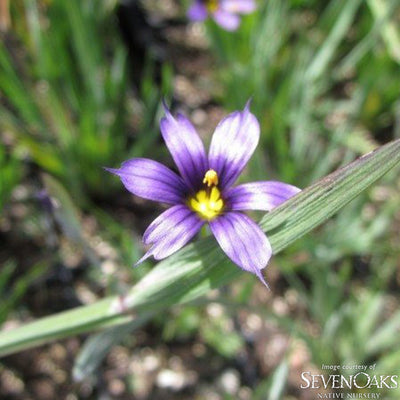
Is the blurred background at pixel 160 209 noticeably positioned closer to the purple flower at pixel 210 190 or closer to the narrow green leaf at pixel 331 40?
the narrow green leaf at pixel 331 40

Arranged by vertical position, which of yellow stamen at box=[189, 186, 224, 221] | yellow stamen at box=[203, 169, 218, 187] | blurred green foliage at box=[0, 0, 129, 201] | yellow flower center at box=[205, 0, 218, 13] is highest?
yellow flower center at box=[205, 0, 218, 13]

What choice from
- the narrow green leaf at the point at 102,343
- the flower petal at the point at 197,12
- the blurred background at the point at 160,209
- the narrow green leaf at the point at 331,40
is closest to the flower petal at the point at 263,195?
the narrow green leaf at the point at 102,343

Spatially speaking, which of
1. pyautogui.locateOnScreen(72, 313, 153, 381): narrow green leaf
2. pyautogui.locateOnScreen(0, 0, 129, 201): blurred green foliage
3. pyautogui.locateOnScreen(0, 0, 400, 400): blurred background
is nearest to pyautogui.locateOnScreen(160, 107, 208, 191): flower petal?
pyautogui.locateOnScreen(72, 313, 153, 381): narrow green leaf

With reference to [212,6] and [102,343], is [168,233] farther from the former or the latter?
[212,6]

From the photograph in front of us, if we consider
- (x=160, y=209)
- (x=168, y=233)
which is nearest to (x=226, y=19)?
(x=160, y=209)

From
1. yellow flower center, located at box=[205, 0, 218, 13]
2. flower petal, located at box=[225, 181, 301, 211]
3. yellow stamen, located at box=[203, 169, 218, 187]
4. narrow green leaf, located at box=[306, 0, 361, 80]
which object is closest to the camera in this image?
flower petal, located at box=[225, 181, 301, 211]

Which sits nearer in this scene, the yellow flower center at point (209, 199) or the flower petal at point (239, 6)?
the yellow flower center at point (209, 199)

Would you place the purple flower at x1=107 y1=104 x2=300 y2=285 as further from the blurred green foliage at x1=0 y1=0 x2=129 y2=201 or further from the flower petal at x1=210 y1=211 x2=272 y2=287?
the blurred green foliage at x1=0 y1=0 x2=129 y2=201
